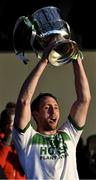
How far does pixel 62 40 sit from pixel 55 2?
508cm

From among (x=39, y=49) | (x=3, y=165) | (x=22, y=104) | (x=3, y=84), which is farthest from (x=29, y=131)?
(x=3, y=84)

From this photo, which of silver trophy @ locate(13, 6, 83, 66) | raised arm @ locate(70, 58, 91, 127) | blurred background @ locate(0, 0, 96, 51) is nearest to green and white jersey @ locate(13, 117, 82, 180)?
raised arm @ locate(70, 58, 91, 127)

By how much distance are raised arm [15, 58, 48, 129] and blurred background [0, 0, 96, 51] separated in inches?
188

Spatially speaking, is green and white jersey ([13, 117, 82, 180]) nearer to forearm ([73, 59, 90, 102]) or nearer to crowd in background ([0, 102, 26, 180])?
forearm ([73, 59, 90, 102])

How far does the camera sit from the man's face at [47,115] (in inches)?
205

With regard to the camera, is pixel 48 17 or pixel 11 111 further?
pixel 11 111

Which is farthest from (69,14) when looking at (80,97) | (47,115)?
(47,115)

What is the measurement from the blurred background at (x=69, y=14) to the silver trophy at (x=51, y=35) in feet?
15.0

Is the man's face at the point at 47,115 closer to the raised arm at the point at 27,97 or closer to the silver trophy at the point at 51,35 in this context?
the raised arm at the point at 27,97

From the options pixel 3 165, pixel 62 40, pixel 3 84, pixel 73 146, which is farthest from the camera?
pixel 3 84

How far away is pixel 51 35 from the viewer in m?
4.96

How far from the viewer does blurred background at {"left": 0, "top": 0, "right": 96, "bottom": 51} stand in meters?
9.84

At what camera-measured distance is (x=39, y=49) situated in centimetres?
521

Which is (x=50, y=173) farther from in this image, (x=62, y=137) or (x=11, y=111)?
(x=11, y=111)
